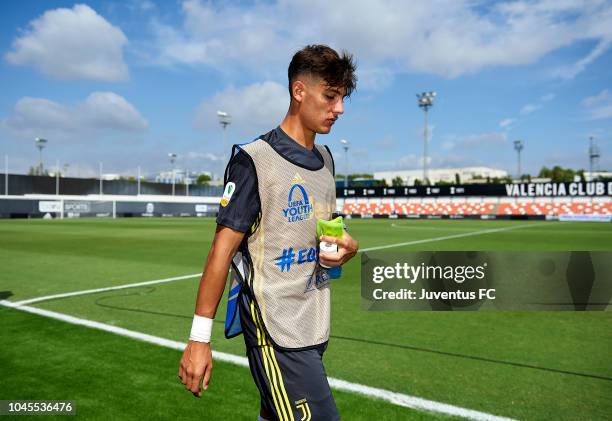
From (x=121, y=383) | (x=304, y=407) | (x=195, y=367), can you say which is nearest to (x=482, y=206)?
(x=121, y=383)

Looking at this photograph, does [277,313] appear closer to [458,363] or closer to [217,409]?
[217,409]

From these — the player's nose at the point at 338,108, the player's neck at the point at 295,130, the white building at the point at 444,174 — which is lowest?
the player's neck at the point at 295,130

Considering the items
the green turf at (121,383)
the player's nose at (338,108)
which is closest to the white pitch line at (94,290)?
the green turf at (121,383)

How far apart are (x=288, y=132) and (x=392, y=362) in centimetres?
333

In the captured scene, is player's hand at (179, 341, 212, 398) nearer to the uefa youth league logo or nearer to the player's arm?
the player's arm

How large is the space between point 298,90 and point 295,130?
0.18 m

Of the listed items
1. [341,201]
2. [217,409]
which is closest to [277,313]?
[217,409]

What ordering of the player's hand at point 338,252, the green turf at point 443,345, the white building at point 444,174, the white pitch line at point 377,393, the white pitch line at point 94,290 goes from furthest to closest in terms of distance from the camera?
the white building at point 444,174 → the white pitch line at point 94,290 → the green turf at point 443,345 → the white pitch line at point 377,393 → the player's hand at point 338,252

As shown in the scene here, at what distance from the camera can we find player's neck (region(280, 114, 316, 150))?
2197mm

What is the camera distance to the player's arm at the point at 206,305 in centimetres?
188

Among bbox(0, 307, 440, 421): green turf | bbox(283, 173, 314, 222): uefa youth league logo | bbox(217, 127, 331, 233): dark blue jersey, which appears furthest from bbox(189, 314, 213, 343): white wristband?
bbox(0, 307, 440, 421): green turf

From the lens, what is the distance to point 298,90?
2.13 m

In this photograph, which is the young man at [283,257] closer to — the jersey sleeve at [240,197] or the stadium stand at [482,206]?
the jersey sleeve at [240,197]

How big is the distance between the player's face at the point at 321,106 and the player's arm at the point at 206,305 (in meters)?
0.63
